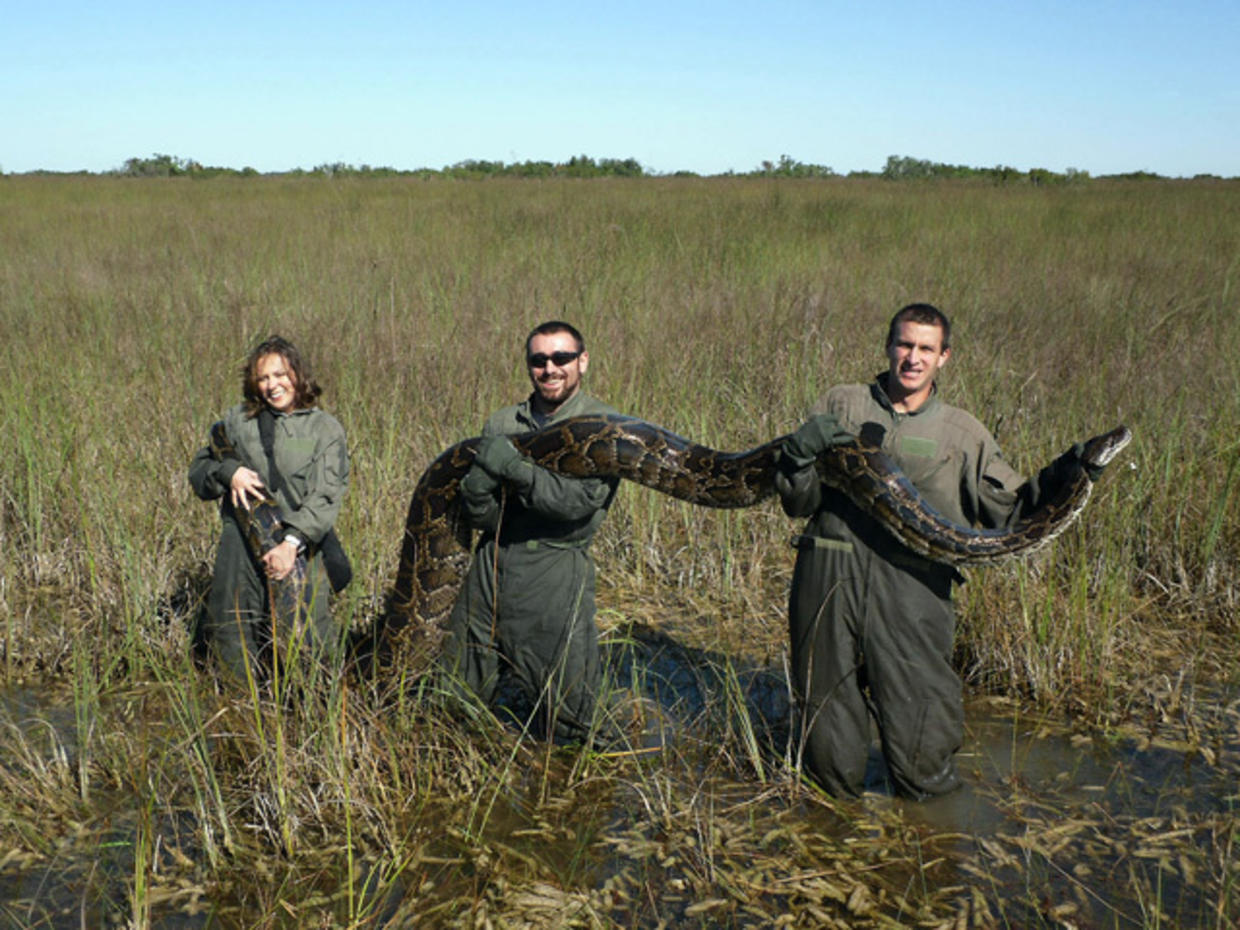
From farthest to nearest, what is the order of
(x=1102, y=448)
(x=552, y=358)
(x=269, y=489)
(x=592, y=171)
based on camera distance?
(x=592, y=171)
(x=269, y=489)
(x=552, y=358)
(x=1102, y=448)

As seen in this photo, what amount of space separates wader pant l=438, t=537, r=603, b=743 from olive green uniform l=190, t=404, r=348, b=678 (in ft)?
2.41

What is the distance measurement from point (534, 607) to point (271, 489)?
1520 mm

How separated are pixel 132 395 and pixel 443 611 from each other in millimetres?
4244

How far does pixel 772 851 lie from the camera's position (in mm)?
3916

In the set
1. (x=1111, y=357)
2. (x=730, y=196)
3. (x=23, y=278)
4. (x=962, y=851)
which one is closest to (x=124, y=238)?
(x=23, y=278)

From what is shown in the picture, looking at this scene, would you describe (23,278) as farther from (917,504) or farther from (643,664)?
(917,504)

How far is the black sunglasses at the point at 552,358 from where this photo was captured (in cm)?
428

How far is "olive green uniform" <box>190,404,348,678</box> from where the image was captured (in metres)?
4.61

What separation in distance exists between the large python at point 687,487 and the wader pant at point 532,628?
0.44m

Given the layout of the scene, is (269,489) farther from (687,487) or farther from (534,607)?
(687,487)

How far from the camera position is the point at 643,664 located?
5.79 metres

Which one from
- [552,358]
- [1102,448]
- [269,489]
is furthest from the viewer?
[269,489]

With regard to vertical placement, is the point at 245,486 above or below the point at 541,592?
above

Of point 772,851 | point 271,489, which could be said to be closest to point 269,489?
point 271,489
